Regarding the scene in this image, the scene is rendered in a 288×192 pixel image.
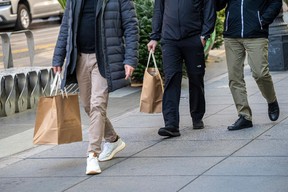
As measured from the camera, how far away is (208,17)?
868 cm

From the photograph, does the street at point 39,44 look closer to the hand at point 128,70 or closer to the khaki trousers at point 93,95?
the khaki trousers at point 93,95

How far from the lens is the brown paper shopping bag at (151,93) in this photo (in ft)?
28.7

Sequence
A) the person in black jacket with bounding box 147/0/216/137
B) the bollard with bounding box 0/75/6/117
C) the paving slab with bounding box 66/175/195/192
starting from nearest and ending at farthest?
1. the paving slab with bounding box 66/175/195/192
2. the person in black jacket with bounding box 147/0/216/137
3. the bollard with bounding box 0/75/6/117

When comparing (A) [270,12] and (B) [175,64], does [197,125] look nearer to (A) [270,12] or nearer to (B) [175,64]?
(B) [175,64]

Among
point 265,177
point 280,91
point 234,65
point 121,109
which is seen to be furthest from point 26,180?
point 280,91

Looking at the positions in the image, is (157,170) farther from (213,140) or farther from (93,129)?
(213,140)

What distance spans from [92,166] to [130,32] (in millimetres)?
1269

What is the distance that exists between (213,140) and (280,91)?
3.49 m

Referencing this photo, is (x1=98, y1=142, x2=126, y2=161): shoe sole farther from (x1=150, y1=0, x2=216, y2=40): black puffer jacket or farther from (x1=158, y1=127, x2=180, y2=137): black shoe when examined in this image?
(x1=150, y1=0, x2=216, y2=40): black puffer jacket

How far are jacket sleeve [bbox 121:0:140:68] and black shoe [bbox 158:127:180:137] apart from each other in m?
1.41

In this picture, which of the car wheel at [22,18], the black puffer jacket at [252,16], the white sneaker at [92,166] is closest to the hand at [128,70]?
the white sneaker at [92,166]

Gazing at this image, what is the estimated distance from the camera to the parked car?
26.0 meters

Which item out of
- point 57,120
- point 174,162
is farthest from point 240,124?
point 57,120

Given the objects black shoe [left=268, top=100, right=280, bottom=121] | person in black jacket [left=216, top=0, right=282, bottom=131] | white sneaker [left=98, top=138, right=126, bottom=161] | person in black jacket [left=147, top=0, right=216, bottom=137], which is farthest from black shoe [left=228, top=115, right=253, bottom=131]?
white sneaker [left=98, top=138, right=126, bottom=161]
